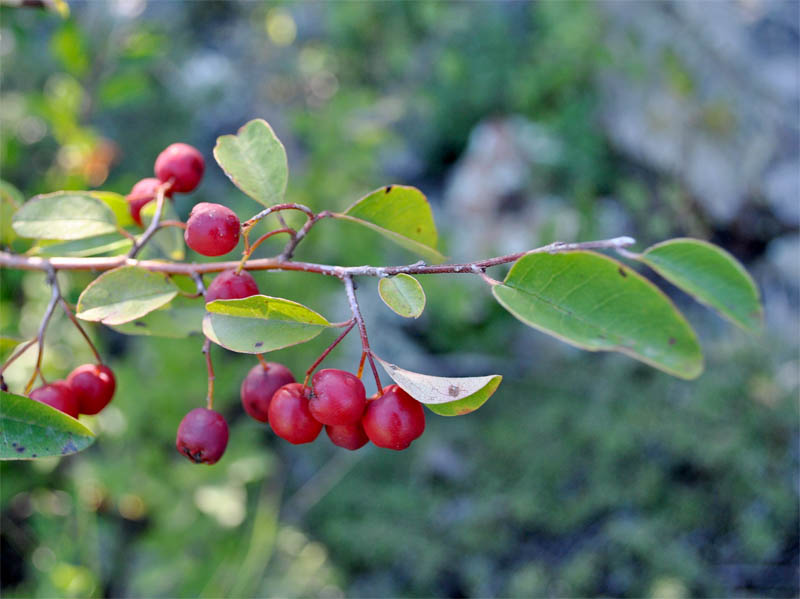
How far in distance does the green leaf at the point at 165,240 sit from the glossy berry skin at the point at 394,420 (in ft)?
1.18

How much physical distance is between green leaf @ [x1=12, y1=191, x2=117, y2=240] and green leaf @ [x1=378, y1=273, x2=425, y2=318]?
1.20ft

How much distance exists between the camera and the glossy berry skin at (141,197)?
31.7 inches

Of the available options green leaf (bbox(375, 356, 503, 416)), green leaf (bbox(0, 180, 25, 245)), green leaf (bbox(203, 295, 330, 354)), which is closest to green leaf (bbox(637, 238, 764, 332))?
green leaf (bbox(375, 356, 503, 416))

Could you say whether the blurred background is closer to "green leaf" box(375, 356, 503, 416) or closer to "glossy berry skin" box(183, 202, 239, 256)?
"glossy berry skin" box(183, 202, 239, 256)

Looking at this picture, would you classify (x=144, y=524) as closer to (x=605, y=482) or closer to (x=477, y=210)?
(x=605, y=482)

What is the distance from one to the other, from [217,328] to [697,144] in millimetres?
3139

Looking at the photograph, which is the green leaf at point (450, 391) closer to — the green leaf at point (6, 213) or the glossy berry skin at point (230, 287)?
the glossy berry skin at point (230, 287)

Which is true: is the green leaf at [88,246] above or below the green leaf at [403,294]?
below

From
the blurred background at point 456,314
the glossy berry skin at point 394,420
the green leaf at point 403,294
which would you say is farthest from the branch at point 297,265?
the blurred background at point 456,314

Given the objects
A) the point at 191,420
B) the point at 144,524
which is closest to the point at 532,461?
the point at 144,524

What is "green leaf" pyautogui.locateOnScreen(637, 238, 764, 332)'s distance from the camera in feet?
1.99

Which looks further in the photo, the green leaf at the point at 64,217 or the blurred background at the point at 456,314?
the blurred background at the point at 456,314

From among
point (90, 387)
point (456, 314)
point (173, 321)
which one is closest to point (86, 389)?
point (90, 387)

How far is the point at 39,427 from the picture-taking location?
598mm
